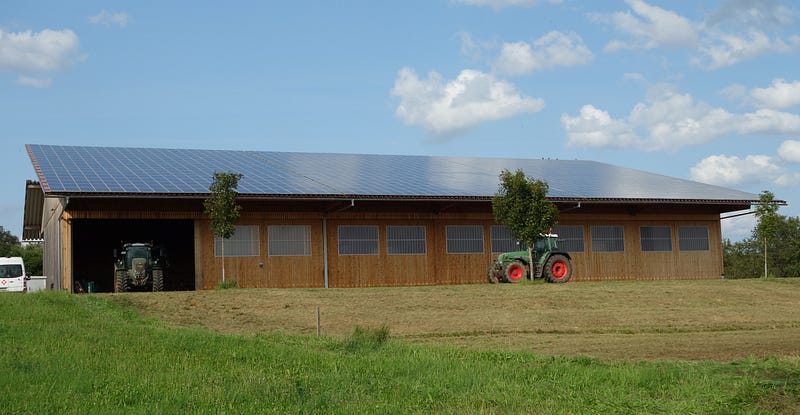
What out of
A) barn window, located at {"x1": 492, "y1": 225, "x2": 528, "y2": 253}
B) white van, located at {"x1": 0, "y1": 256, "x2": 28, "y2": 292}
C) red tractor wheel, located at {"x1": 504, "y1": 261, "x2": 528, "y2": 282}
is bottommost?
red tractor wheel, located at {"x1": 504, "y1": 261, "x2": 528, "y2": 282}

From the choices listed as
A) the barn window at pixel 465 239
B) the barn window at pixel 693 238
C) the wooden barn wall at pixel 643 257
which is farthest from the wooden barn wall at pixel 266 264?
the barn window at pixel 693 238

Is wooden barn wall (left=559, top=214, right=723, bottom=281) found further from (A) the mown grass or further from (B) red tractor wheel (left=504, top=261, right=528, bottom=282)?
(A) the mown grass

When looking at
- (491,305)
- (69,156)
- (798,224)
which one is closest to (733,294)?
(491,305)

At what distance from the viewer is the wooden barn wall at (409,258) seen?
30516mm

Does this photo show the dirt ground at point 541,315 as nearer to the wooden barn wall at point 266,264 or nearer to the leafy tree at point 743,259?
the wooden barn wall at point 266,264

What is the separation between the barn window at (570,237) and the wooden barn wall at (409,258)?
0.20 metres

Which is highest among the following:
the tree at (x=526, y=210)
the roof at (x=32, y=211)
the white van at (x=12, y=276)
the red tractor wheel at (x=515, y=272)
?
the roof at (x=32, y=211)

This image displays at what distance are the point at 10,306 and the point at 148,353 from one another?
30.2 feet

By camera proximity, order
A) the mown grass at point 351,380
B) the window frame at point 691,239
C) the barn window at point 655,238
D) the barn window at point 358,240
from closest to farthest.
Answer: the mown grass at point 351,380, the barn window at point 358,240, the barn window at point 655,238, the window frame at point 691,239

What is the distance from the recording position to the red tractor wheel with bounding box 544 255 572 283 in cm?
3034

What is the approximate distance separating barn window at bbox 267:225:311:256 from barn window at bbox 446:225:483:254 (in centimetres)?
556

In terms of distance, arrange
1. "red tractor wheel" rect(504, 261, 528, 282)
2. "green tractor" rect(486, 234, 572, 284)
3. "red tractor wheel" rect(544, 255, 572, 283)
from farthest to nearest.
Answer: "red tractor wheel" rect(544, 255, 572, 283) → "green tractor" rect(486, 234, 572, 284) → "red tractor wheel" rect(504, 261, 528, 282)

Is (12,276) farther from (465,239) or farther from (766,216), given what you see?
(766,216)

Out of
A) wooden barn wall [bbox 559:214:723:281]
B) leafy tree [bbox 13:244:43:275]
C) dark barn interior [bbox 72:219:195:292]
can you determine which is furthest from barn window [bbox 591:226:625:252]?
leafy tree [bbox 13:244:43:275]
